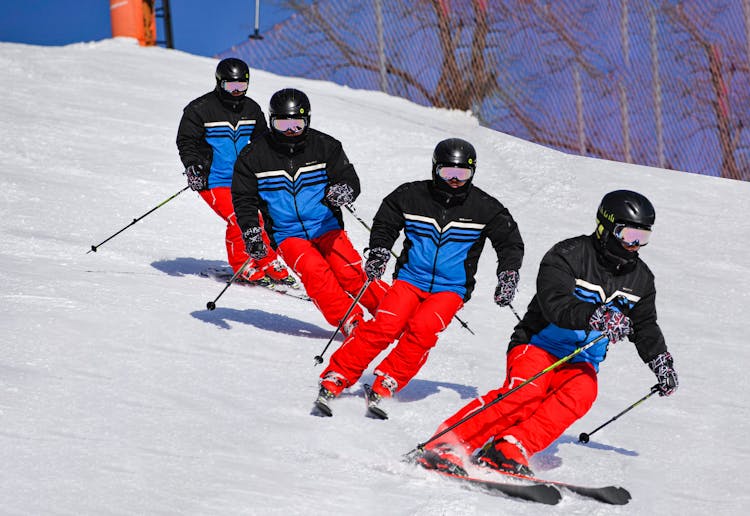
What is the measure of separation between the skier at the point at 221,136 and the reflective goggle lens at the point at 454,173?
3.19 meters

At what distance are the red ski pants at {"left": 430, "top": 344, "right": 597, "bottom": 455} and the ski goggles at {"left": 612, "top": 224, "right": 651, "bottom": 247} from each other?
2.11ft

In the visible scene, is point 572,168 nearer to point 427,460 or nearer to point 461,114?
point 461,114

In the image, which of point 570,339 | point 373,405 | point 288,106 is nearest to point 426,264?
point 373,405

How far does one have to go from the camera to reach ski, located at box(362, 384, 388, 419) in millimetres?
5137

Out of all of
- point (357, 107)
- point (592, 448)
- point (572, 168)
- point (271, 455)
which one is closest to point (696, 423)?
point (592, 448)

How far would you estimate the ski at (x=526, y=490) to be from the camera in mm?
4258

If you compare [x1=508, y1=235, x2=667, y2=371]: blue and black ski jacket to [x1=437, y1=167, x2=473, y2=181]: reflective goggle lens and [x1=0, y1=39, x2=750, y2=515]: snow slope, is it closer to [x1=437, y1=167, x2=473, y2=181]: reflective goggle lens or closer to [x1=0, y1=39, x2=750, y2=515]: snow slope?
[x1=0, y1=39, x2=750, y2=515]: snow slope

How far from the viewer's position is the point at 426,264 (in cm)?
544

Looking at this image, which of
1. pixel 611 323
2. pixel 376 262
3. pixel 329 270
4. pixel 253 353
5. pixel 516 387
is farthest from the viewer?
pixel 329 270

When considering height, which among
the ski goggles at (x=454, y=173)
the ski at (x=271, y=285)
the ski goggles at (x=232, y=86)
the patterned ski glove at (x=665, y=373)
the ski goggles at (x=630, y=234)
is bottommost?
the ski at (x=271, y=285)

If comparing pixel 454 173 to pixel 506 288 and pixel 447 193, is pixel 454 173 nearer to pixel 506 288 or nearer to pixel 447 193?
pixel 447 193

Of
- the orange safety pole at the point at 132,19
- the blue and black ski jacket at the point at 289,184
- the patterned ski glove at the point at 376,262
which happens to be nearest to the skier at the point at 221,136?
the blue and black ski jacket at the point at 289,184

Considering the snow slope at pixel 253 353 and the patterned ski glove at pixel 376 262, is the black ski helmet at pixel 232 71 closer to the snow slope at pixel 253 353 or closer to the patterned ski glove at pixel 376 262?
the snow slope at pixel 253 353

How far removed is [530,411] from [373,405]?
2.89ft
